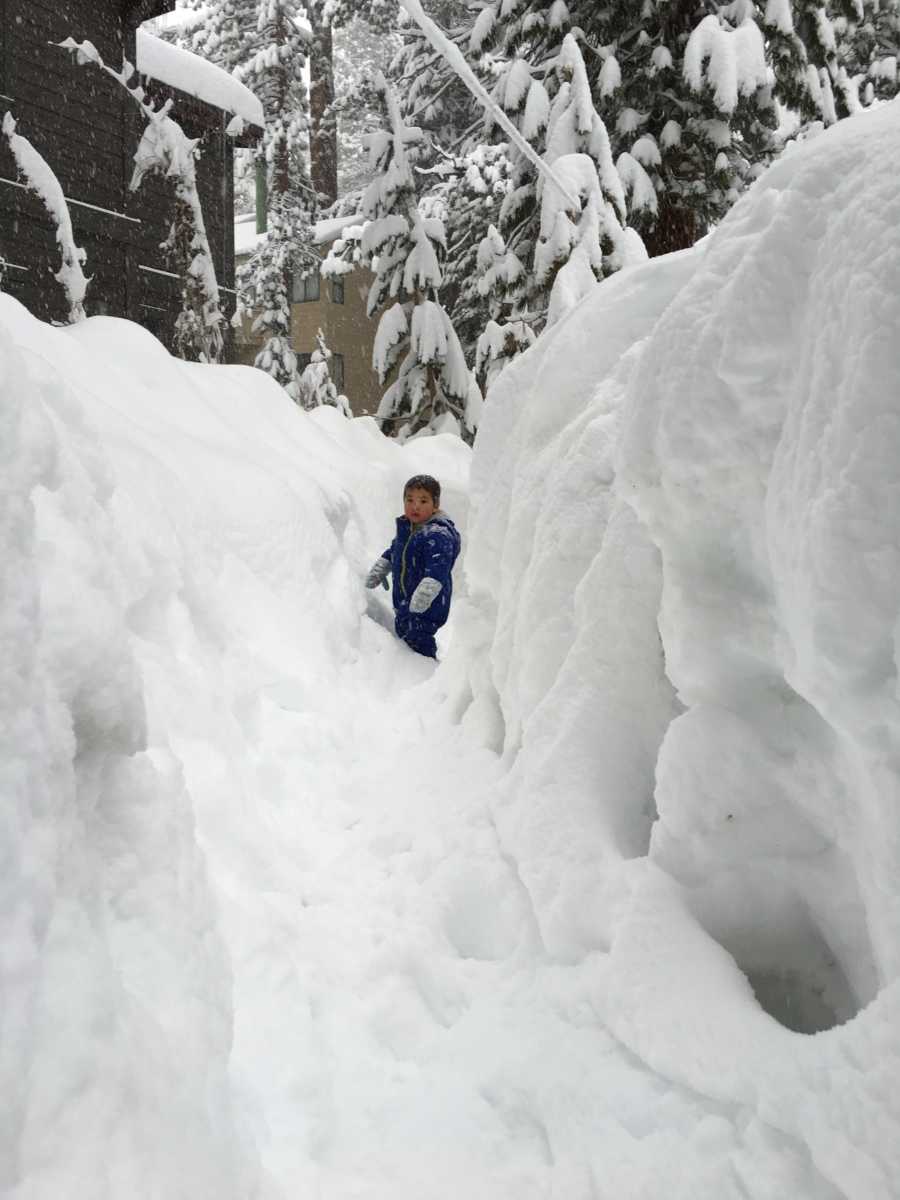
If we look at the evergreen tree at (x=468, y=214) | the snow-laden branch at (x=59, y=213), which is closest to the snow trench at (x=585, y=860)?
the snow-laden branch at (x=59, y=213)

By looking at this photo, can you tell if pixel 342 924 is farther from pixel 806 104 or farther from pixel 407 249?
pixel 407 249

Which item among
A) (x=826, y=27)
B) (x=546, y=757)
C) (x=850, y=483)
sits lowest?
(x=546, y=757)

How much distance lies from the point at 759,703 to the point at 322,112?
26103 mm

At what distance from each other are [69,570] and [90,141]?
41.4ft

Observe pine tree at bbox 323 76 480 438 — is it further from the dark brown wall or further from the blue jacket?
the blue jacket

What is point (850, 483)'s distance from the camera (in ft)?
4.51

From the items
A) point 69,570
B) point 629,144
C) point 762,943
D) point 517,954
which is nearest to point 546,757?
point 517,954

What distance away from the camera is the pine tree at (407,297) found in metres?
14.4

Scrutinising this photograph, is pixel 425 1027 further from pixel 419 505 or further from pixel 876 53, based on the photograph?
pixel 876 53

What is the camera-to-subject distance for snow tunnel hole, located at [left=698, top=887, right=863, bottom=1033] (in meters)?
1.88

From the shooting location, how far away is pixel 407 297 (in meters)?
15.2

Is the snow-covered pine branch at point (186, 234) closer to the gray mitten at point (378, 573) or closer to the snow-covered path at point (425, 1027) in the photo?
the gray mitten at point (378, 573)

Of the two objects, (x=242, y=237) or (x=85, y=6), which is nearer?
(x=85, y=6)

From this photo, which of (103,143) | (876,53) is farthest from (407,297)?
(876,53)
